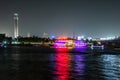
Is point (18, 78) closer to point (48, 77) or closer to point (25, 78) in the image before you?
point (25, 78)

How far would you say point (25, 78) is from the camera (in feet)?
112

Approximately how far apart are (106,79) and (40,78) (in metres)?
6.29

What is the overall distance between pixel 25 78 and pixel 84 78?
221 inches

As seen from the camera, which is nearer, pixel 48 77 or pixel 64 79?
pixel 64 79

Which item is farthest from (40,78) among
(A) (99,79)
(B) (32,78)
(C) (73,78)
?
(A) (99,79)

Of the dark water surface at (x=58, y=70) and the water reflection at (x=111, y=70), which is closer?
the water reflection at (x=111, y=70)

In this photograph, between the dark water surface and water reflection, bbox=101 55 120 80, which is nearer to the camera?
water reflection, bbox=101 55 120 80

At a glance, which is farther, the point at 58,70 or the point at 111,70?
the point at 111,70

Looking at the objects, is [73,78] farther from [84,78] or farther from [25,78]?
[25,78]

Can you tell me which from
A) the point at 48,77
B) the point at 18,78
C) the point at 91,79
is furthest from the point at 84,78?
the point at 18,78

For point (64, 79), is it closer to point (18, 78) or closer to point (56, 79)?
point (56, 79)

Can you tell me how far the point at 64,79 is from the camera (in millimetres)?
33031

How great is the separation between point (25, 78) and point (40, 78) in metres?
1.45

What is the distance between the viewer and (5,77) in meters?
34.5
